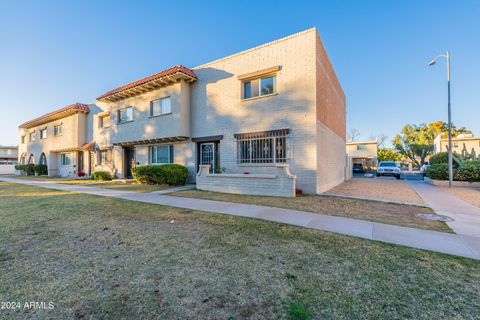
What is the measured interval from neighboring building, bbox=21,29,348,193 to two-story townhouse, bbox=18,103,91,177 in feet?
19.6

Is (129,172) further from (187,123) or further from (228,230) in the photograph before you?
(228,230)

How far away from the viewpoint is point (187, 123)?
45.6 feet

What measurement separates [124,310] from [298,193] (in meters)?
8.82

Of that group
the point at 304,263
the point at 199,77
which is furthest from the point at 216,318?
the point at 199,77

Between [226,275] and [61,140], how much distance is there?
26588 mm

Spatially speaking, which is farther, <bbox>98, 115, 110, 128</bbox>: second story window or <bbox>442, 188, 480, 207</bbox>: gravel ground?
<bbox>98, 115, 110, 128</bbox>: second story window

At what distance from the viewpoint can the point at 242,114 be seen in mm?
12055

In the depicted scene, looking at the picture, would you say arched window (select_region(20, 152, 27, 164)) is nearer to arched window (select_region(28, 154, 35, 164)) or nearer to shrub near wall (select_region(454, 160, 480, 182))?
arched window (select_region(28, 154, 35, 164))

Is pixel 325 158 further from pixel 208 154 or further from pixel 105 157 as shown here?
pixel 105 157

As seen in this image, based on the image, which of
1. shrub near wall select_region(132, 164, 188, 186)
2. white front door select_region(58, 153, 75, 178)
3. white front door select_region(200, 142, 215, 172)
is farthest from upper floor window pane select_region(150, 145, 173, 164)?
white front door select_region(58, 153, 75, 178)

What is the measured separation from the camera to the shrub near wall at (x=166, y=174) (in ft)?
42.7

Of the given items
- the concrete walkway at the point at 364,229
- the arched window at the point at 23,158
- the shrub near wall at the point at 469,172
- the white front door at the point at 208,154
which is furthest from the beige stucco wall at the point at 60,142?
the shrub near wall at the point at 469,172

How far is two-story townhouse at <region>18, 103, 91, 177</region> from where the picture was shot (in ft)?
67.8

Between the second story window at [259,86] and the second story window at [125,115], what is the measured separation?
9.60m
